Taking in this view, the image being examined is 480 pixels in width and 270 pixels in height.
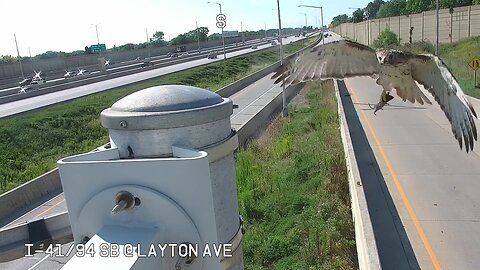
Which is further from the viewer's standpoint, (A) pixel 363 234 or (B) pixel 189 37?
(B) pixel 189 37

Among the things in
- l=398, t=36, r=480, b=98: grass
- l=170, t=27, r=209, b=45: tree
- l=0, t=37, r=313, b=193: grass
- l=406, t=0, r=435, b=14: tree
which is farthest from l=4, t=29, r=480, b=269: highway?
l=170, t=27, r=209, b=45: tree

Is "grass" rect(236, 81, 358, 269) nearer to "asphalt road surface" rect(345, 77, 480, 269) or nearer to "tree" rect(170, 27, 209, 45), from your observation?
"asphalt road surface" rect(345, 77, 480, 269)

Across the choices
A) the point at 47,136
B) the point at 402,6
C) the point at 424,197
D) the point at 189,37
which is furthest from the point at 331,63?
the point at 189,37

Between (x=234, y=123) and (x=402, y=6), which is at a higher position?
(x=402, y=6)

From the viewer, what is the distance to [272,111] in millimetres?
31641

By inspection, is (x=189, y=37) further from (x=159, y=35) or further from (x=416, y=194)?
(x=416, y=194)

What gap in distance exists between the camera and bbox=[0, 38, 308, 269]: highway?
35.6 ft

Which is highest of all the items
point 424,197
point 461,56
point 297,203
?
point 461,56

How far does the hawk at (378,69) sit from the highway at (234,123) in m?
4.41

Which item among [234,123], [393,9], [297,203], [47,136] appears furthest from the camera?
[393,9]

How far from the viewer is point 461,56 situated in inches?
1513

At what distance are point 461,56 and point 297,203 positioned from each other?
32.1m

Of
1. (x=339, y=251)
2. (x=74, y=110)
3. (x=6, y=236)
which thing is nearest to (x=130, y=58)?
(x=74, y=110)

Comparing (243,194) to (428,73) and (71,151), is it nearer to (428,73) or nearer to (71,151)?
(428,73)
